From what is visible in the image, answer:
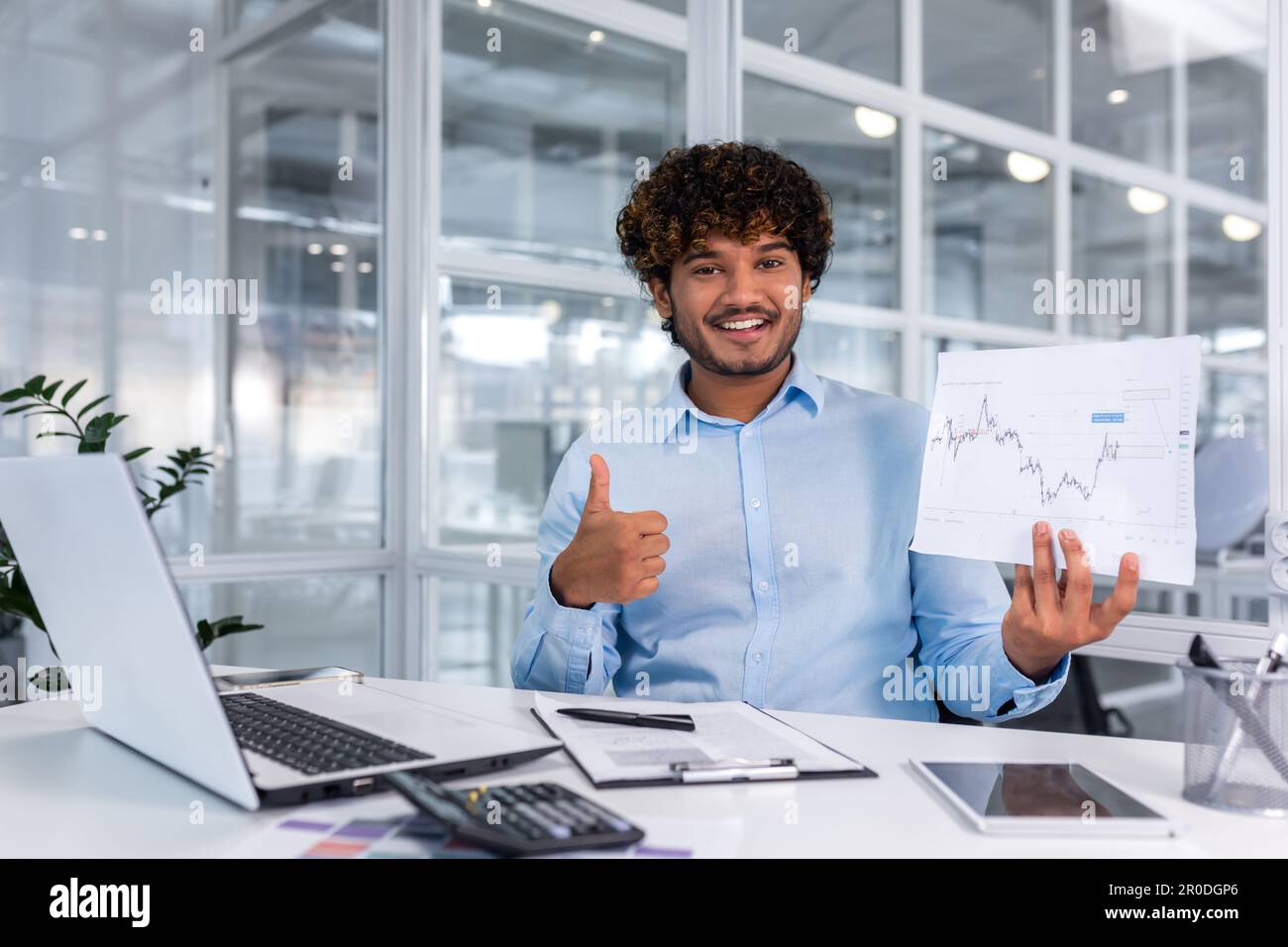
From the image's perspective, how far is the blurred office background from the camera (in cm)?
277

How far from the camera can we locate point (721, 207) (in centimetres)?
174

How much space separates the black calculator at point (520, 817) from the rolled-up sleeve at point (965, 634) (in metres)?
Answer: 0.67

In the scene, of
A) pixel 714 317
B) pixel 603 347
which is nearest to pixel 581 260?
pixel 603 347

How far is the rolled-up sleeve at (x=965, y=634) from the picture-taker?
134 cm

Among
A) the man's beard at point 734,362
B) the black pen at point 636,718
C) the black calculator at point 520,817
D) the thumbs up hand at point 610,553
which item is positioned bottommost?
the black pen at point 636,718

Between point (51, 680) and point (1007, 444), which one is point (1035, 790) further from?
point (51, 680)

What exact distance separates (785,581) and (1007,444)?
0.54m

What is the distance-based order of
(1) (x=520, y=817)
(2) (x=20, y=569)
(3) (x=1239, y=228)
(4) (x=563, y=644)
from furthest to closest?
(3) (x=1239, y=228), (2) (x=20, y=569), (4) (x=563, y=644), (1) (x=520, y=817)

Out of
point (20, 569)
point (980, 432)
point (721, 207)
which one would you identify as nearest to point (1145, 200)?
point (721, 207)

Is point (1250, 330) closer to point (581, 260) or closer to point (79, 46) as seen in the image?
point (581, 260)

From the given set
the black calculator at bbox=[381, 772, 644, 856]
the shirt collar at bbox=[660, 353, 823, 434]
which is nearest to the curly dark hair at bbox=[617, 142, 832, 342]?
the shirt collar at bbox=[660, 353, 823, 434]

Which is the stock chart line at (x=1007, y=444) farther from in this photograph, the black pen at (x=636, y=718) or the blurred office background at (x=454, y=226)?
the blurred office background at (x=454, y=226)

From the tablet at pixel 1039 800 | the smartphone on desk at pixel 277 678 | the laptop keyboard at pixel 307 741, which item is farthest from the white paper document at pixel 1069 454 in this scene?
the smartphone on desk at pixel 277 678

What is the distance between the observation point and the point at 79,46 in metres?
2.90
